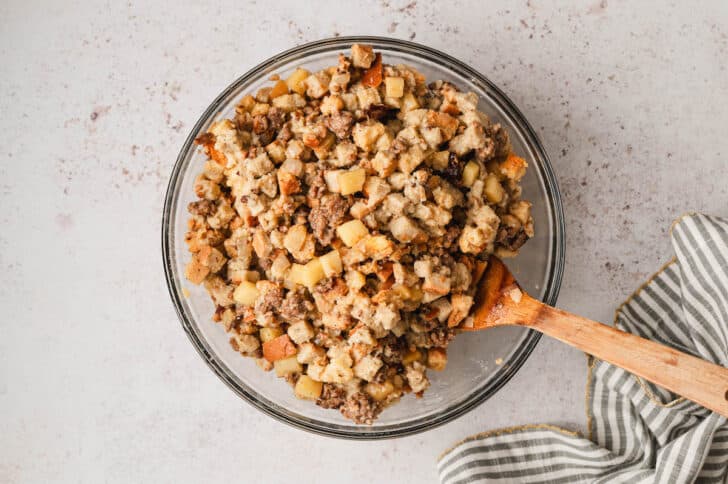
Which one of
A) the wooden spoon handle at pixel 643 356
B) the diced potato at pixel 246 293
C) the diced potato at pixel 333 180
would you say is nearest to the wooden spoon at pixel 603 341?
the wooden spoon handle at pixel 643 356

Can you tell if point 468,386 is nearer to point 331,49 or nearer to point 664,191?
point 664,191

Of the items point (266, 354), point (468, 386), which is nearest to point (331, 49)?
point (266, 354)

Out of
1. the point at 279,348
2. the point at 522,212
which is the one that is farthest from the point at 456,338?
the point at 279,348

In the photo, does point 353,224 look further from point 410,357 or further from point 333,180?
point 410,357

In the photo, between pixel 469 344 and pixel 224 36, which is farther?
pixel 224 36

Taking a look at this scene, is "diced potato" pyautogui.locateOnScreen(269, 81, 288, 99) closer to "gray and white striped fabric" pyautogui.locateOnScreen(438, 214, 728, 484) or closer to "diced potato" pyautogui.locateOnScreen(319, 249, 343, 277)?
"diced potato" pyautogui.locateOnScreen(319, 249, 343, 277)

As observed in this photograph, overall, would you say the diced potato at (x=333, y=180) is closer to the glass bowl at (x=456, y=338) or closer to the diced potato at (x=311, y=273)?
the diced potato at (x=311, y=273)
